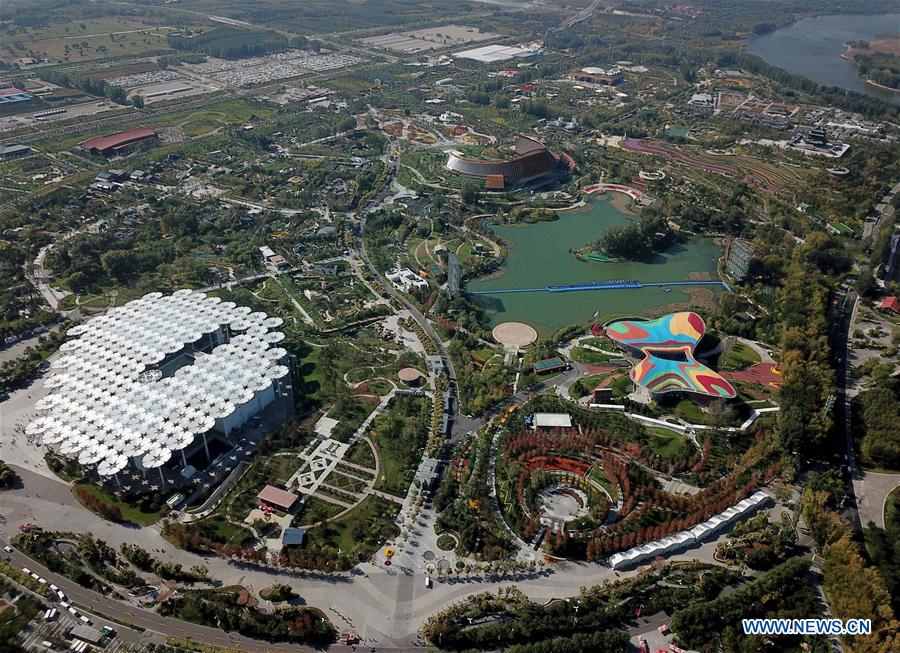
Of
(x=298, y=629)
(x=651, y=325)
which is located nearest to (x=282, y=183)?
(x=651, y=325)

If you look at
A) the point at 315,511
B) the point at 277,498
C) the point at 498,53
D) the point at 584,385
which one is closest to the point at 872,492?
the point at 584,385

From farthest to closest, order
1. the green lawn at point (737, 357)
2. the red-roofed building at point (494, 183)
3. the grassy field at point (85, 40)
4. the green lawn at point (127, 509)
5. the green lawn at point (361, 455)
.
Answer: the grassy field at point (85, 40) < the red-roofed building at point (494, 183) < the green lawn at point (737, 357) < the green lawn at point (361, 455) < the green lawn at point (127, 509)

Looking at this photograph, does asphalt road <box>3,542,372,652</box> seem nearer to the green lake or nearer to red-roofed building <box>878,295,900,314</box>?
the green lake

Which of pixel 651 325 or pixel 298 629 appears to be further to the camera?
pixel 651 325

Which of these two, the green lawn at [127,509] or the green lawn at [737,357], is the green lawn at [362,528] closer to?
the green lawn at [127,509]

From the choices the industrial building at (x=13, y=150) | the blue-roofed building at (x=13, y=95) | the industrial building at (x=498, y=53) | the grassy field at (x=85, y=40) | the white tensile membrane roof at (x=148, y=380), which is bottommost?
the white tensile membrane roof at (x=148, y=380)

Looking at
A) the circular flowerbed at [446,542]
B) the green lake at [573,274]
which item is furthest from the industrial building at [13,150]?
the circular flowerbed at [446,542]

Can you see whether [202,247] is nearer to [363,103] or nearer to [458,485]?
[458,485]
